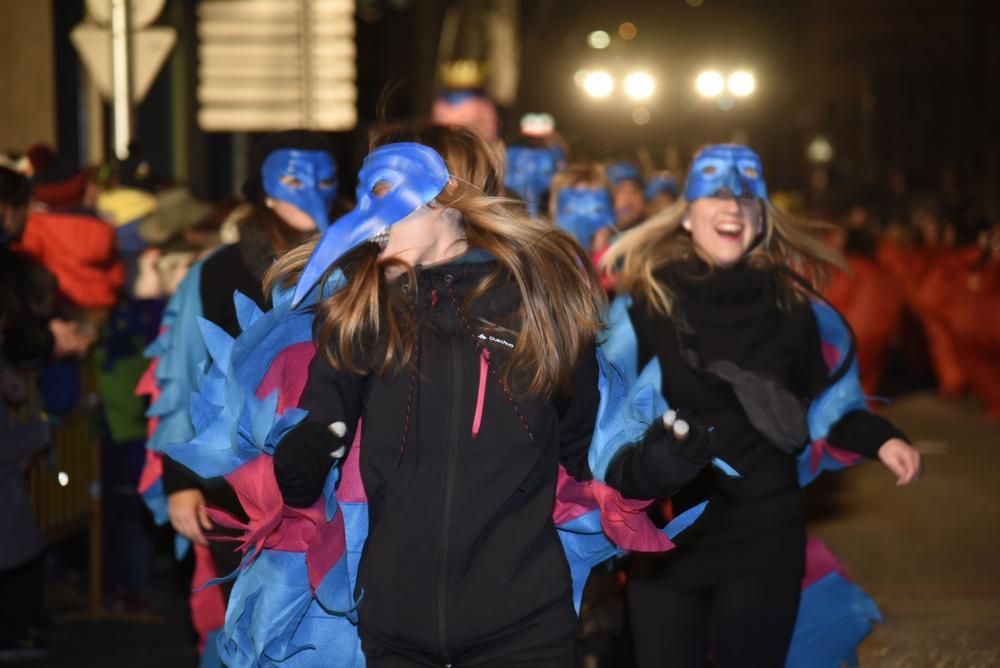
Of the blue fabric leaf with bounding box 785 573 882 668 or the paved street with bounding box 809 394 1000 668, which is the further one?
the paved street with bounding box 809 394 1000 668

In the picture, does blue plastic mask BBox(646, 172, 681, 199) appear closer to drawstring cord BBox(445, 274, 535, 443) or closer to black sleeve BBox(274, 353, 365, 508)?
drawstring cord BBox(445, 274, 535, 443)

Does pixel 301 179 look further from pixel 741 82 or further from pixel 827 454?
pixel 741 82

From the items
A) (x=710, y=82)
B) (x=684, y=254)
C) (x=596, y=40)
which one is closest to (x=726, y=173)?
(x=684, y=254)

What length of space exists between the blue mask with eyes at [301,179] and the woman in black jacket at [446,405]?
208 cm

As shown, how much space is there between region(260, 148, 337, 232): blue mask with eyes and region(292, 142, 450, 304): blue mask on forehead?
82.5 inches

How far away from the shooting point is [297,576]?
404 centimetres

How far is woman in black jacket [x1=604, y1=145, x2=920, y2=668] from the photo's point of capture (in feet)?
16.7

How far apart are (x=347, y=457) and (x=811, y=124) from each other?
75561 millimetres

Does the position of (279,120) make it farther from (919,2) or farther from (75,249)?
(919,2)

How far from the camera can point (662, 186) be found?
489 inches

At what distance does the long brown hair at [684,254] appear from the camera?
17.7 feet

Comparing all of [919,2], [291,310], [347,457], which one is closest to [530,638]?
[347,457]

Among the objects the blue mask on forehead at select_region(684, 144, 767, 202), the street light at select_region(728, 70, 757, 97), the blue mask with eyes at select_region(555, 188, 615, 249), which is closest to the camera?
the blue mask on forehead at select_region(684, 144, 767, 202)

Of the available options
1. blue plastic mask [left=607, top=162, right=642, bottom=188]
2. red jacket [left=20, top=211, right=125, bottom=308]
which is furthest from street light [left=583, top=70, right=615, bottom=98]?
red jacket [left=20, top=211, right=125, bottom=308]
